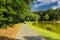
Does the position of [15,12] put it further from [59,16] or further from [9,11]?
[59,16]

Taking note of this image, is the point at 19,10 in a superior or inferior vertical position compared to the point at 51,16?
superior

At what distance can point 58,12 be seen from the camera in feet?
477

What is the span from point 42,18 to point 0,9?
136 m

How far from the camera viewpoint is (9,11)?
1245cm

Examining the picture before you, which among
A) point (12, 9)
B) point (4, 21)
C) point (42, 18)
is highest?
point (12, 9)

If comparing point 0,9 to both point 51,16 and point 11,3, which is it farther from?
point 51,16

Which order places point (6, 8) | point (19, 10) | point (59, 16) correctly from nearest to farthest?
1. point (6, 8)
2. point (19, 10)
3. point (59, 16)

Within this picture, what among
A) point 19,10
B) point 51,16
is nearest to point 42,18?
point 51,16

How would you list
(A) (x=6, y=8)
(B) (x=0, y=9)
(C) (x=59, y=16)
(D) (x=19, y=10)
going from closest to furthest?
(B) (x=0, y=9)
(A) (x=6, y=8)
(D) (x=19, y=10)
(C) (x=59, y=16)

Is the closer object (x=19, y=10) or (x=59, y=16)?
(x=19, y=10)

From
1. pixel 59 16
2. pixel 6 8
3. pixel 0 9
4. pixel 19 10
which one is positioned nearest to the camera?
pixel 0 9

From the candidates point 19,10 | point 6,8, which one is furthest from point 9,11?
point 19,10

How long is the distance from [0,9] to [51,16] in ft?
440

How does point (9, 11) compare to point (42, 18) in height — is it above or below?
→ above
